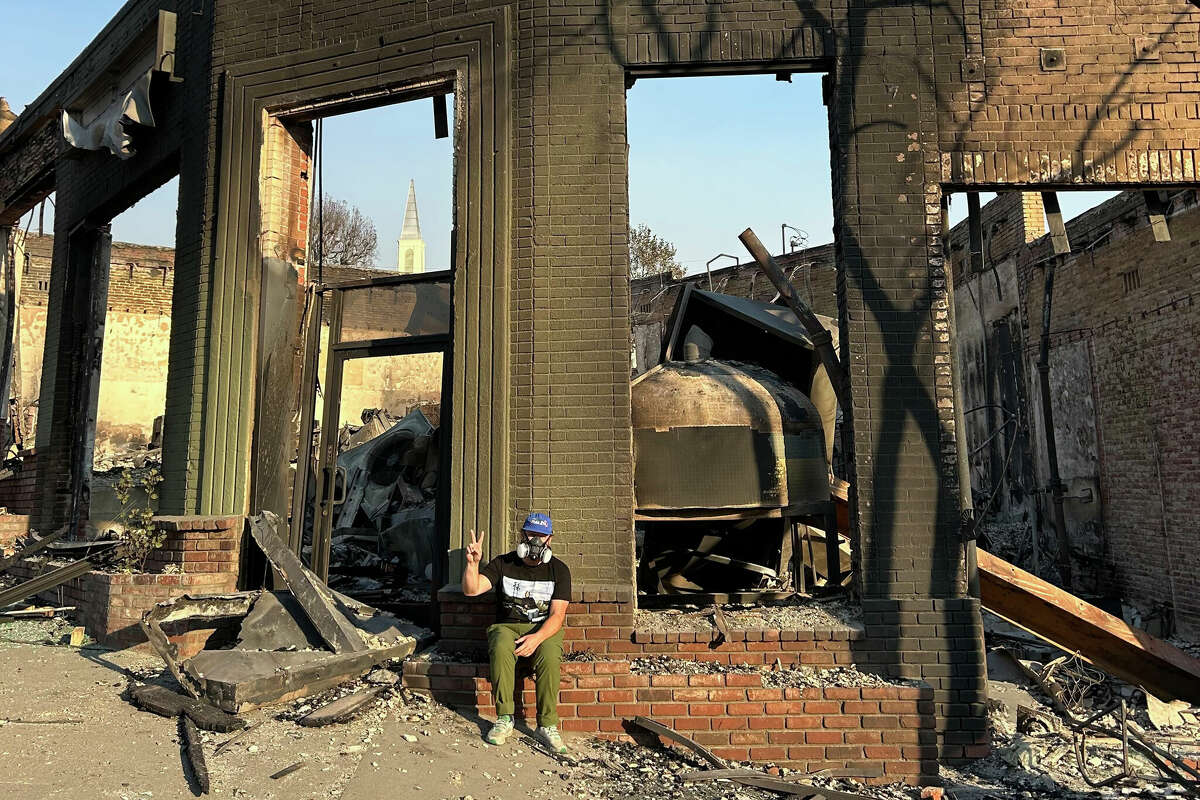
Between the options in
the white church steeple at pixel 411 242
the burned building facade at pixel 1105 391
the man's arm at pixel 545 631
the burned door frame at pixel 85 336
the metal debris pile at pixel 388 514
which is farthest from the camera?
the white church steeple at pixel 411 242

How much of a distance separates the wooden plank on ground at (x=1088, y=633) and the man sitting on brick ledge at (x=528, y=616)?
3150mm

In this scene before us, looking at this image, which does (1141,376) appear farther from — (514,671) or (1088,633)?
(514,671)

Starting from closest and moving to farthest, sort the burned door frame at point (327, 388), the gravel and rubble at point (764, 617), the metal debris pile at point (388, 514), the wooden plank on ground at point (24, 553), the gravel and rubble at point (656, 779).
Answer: the gravel and rubble at point (656, 779) → the gravel and rubble at point (764, 617) → the burned door frame at point (327, 388) → the metal debris pile at point (388, 514) → the wooden plank on ground at point (24, 553)

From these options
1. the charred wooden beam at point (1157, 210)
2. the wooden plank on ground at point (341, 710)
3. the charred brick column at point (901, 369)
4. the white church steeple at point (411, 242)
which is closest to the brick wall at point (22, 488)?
the wooden plank on ground at point (341, 710)

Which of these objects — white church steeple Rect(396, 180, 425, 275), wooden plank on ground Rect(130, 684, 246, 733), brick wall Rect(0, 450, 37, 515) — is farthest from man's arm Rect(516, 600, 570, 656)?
white church steeple Rect(396, 180, 425, 275)

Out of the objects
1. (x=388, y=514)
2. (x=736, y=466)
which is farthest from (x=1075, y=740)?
(x=388, y=514)

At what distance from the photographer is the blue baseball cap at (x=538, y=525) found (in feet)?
17.1

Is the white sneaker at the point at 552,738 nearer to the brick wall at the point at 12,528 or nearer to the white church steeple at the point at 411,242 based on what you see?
the brick wall at the point at 12,528

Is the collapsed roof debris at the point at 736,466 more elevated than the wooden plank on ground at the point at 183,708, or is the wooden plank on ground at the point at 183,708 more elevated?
the collapsed roof debris at the point at 736,466

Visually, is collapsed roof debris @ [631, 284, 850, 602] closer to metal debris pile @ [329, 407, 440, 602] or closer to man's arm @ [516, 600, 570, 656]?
man's arm @ [516, 600, 570, 656]

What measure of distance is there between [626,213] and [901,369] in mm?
2157

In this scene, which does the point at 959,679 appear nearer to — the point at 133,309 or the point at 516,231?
the point at 516,231

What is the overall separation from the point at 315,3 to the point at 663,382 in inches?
161

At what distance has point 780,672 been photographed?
533 cm
